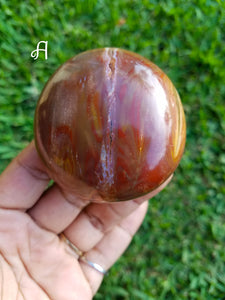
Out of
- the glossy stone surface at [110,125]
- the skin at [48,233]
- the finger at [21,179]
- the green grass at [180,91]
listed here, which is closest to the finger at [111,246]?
the skin at [48,233]

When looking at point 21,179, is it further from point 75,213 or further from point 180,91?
point 180,91

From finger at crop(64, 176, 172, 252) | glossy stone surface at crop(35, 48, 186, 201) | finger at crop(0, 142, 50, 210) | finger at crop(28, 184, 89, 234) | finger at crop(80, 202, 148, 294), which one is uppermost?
glossy stone surface at crop(35, 48, 186, 201)

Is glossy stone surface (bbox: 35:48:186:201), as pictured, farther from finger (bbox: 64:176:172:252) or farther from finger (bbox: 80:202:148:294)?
finger (bbox: 80:202:148:294)

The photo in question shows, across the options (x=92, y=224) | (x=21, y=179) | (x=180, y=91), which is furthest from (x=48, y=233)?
(x=180, y=91)

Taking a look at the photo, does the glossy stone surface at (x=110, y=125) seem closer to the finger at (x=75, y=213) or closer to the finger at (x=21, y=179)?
the finger at (x=21, y=179)

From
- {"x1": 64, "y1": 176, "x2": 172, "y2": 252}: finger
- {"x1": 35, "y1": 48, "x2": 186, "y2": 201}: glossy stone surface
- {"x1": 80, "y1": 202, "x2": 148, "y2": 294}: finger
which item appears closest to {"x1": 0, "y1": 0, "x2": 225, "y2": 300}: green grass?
{"x1": 80, "y1": 202, "x2": 148, "y2": 294}: finger

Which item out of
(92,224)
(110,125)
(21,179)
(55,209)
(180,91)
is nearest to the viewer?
(110,125)

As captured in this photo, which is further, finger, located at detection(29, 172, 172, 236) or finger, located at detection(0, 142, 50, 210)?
finger, located at detection(29, 172, 172, 236)
